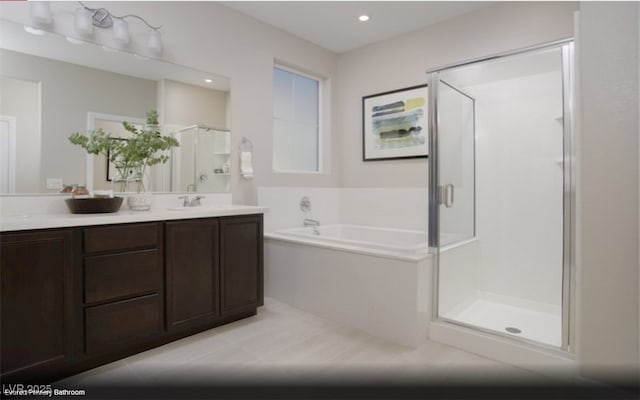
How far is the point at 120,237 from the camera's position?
1.97m

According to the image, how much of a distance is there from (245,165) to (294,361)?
1.81 metres

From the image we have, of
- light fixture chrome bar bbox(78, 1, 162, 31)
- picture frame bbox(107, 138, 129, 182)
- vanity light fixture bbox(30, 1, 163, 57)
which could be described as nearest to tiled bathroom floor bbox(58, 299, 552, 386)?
picture frame bbox(107, 138, 129, 182)

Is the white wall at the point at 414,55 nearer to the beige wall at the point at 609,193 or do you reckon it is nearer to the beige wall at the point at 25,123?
the beige wall at the point at 609,193

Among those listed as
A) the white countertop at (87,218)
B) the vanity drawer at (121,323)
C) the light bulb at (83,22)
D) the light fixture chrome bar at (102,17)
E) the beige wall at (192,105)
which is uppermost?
the light fixture chrome bar at (102,17)

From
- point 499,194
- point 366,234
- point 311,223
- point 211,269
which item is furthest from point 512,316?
point 211,269

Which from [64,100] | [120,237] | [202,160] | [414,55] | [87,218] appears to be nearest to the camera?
[87,218]

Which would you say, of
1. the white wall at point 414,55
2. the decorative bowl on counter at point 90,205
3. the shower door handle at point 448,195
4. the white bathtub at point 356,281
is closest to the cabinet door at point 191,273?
the decorative bowl on counter at point 90,205

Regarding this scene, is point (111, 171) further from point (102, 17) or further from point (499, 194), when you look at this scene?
point (499, 194)

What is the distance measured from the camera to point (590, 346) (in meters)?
1.69

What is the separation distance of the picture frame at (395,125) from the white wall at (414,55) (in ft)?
0.24

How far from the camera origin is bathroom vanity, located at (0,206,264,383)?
1.65m

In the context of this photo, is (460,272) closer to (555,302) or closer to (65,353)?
(555,302)

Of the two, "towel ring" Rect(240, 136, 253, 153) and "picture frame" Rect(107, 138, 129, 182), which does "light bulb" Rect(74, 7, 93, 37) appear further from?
"towel ring" Rect(240, 136, 253, 153)

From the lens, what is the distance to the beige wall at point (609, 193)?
62.2 inches
